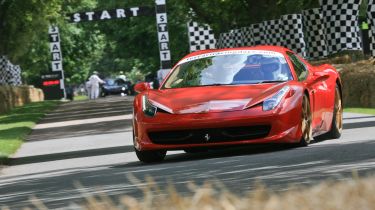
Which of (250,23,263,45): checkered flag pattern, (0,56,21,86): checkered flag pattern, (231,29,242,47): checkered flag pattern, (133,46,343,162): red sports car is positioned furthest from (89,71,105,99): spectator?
(133,46,343,162): red sports car

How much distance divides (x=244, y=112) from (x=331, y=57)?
1595 cm

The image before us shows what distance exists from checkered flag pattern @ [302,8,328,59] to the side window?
15679 millimetres

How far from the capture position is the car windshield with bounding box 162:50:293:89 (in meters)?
12.0

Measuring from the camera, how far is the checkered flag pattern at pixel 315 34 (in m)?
28.7

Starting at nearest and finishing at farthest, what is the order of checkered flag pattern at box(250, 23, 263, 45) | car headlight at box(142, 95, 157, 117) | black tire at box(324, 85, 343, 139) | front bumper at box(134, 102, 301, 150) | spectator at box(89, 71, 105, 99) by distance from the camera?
1. front bumper at box(134, 102, 301, 150)
2. car headlight at box(142, 95, 157, 117)
3. black tire at box(324, 85, 343, 139)
4. checkered flag pattern at box(250, 23, 263, 45)
5. spectator at box(89, 71, 105, 99)

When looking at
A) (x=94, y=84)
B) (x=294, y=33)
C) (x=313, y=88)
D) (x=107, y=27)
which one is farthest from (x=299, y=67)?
(x=107, y=27)

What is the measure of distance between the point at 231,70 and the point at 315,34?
16.9m

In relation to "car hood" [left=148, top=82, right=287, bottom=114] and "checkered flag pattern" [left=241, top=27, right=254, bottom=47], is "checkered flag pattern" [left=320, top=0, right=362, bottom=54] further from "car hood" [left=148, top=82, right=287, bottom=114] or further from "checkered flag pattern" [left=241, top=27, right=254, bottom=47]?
"car hood" [left=148, top=82, right=287, bottom=114]

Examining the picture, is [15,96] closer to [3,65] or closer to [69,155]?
[3,65]

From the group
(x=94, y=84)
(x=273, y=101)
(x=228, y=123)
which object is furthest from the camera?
(x=94, y=84)

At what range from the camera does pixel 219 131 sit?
1112cm

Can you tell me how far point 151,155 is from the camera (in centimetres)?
1176

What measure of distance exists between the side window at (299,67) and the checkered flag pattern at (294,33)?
17.4 metres

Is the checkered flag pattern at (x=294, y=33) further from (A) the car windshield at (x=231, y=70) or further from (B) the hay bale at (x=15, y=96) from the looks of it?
(A) the car windshield at (x=231, y=70)
